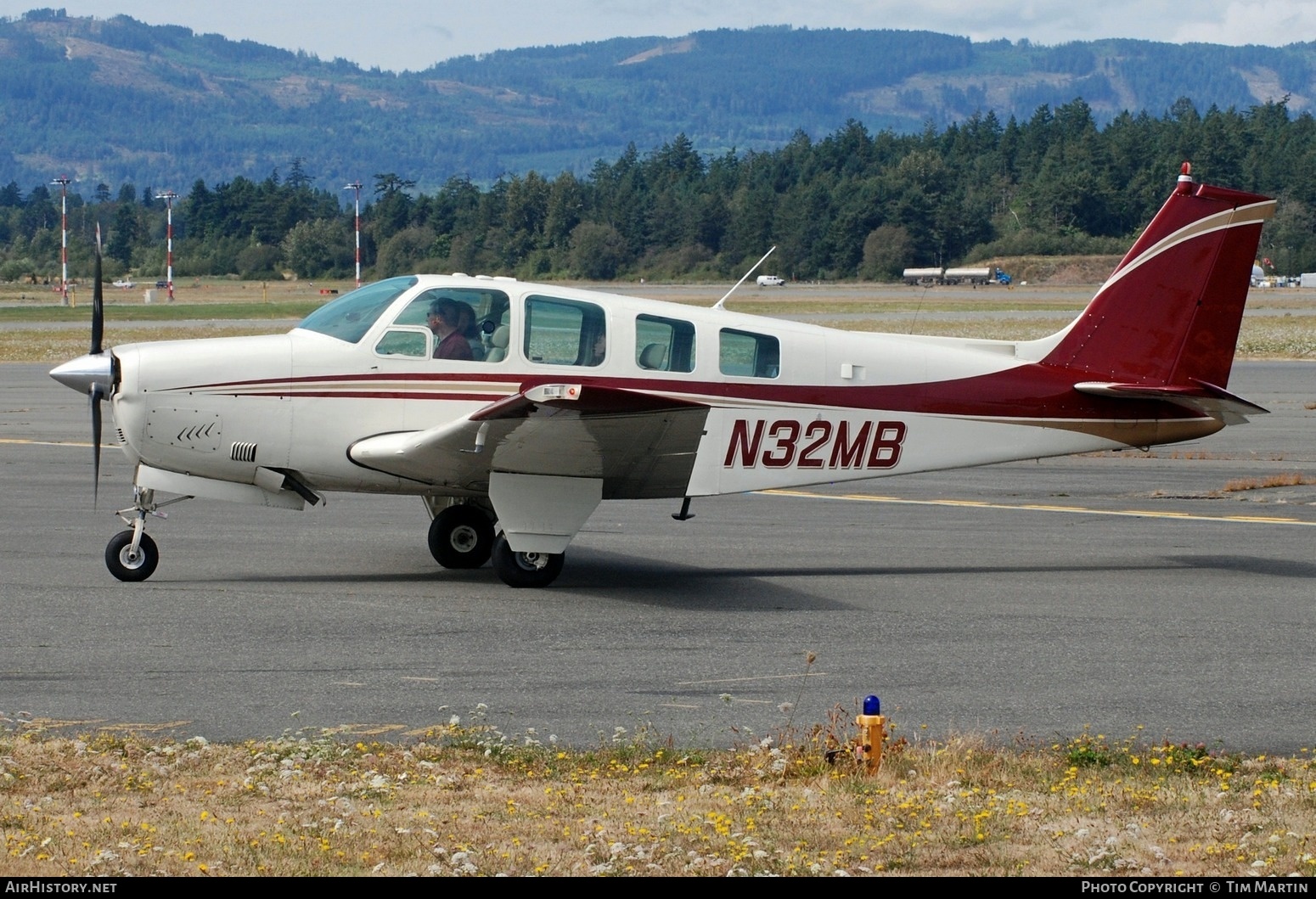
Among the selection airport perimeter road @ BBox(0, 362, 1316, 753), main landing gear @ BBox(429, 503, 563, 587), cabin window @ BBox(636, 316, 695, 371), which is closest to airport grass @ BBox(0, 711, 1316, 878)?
airport perimeter road @ BBox(0, 362, 1316, 753)

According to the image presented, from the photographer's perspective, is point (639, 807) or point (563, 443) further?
point (563, 443)

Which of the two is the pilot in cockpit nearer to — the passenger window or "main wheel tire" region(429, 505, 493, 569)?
the passenger window

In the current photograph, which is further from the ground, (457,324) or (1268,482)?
(457,324)

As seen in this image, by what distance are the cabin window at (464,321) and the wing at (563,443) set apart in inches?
23.7

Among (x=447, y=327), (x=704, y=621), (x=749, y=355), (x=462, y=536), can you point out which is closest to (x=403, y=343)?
(x=447, y=327)

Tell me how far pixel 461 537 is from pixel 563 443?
1918mm

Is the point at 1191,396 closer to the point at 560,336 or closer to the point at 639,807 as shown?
the point at 560,336

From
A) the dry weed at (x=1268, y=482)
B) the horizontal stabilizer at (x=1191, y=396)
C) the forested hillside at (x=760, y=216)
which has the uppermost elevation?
the forested hillside at (x=760, y=216)

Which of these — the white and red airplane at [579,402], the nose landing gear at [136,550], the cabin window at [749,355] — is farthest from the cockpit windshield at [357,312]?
the cabin window at [749,355]

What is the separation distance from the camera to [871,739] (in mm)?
6430

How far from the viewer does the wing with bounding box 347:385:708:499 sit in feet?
32.8

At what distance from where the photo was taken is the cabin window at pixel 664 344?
37.2 ft

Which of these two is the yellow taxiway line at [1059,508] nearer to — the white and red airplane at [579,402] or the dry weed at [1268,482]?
the dry weed at [1268,482]

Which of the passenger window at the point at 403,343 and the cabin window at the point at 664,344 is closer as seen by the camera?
the passenger window at the point at 403,343
